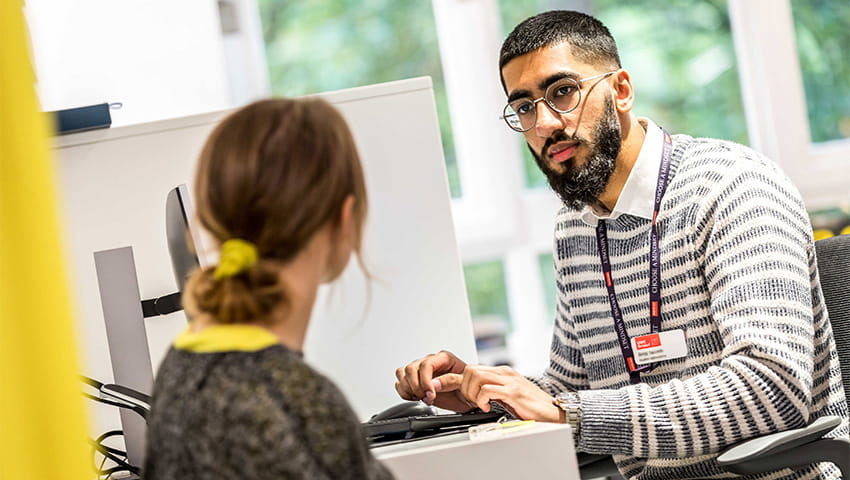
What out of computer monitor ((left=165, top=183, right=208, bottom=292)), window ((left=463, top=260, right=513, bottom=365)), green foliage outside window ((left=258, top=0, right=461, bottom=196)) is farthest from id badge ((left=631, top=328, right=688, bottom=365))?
green foliage outside window ((left=258, top=0, right=461, bottom=196))

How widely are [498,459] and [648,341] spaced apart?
713 millimetres

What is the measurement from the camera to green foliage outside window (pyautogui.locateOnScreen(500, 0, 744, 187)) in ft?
12.4

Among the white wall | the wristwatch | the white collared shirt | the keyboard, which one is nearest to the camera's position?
the keyboard

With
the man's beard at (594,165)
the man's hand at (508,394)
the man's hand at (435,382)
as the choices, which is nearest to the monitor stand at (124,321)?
the man's hand at (435,382)

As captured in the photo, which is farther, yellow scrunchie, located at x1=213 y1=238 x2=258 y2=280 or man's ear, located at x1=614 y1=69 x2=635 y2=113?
man's ear, located at x1=614 y1=69 x2=635 y2=113

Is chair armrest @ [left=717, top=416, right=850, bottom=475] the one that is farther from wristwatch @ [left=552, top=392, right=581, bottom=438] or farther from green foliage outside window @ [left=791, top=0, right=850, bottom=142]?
green foliage outside window @ [left=791, top=0, right=850, bottom=142]

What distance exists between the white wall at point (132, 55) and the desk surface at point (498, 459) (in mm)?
1467

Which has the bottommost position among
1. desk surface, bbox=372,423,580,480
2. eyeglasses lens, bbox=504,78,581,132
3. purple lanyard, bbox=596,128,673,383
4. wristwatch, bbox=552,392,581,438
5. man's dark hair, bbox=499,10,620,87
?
wristwatch, bbox=552,392,581,438

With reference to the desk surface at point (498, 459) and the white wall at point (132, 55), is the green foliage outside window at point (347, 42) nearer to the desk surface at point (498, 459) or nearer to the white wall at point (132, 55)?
the white wall at point (132, 55)

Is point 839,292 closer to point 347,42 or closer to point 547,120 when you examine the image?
point 547,120

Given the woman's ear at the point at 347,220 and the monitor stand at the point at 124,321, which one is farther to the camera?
the monitor stand at the point at 124,321

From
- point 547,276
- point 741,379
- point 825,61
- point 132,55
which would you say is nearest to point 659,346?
point 741,379

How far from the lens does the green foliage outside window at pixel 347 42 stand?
12.4 feet

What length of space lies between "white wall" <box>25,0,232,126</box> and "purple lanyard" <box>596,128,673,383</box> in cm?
113
